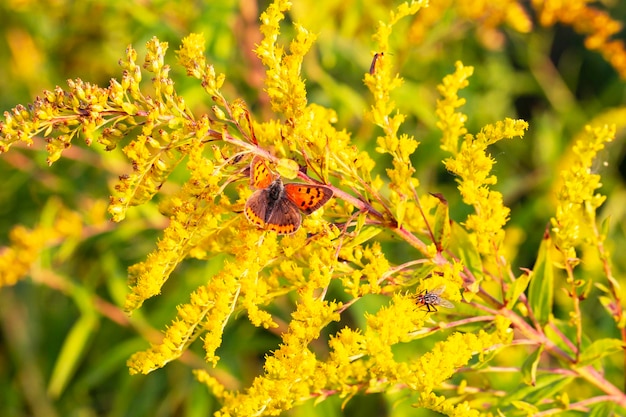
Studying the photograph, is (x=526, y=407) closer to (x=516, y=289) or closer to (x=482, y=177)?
(x=516, y=289)

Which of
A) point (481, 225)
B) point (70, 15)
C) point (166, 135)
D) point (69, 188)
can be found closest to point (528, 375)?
point (481, 225)

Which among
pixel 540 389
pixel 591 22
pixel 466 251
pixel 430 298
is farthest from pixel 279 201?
pixel 591 22

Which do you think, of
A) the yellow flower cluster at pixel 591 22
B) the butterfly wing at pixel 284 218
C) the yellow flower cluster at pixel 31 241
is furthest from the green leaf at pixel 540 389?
the yellow flower cluster at pixel 31 241

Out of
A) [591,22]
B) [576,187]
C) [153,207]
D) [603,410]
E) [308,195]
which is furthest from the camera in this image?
[153,207]

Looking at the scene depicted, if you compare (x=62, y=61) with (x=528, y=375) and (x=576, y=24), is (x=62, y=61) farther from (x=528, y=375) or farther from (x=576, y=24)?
(x=528, y=375)

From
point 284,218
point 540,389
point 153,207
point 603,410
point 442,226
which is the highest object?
point 153,207

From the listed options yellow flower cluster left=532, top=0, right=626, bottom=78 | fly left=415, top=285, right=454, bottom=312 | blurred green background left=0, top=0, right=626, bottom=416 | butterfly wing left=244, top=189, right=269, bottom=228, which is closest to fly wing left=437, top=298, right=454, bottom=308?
fly left=415, top=285, right=454, bottom=312

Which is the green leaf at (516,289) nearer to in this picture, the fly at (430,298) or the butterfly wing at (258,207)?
the fly at (430,298)
